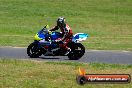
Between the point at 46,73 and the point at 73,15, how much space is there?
3435 centimetres

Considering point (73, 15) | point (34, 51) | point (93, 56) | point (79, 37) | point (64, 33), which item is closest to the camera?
point (79, 37)

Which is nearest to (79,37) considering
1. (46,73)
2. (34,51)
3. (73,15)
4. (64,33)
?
(64,33)

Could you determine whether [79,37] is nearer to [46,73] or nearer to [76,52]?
[76,52]

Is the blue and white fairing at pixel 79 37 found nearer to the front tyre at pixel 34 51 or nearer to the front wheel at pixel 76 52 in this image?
the front wheel at pixel 76 52

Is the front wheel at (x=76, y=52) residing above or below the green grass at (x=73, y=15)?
above

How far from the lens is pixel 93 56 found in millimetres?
20672

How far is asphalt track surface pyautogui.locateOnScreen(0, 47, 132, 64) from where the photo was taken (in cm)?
1930

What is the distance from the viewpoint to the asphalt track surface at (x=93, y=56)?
63.3 feet

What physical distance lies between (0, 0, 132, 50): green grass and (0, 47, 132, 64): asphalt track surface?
38.7 ft

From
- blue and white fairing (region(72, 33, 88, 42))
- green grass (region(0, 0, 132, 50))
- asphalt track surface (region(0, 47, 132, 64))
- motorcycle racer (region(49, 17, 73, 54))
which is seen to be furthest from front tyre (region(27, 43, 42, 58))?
green grass (region(0, 0, 132, 50))

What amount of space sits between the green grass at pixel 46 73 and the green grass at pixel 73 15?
17693 millimetres

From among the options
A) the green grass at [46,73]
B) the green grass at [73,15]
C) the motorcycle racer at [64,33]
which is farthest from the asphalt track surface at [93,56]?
the green grass at [73,15]

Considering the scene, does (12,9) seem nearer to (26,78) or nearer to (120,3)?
(120,3)

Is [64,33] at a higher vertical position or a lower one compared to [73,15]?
higher
